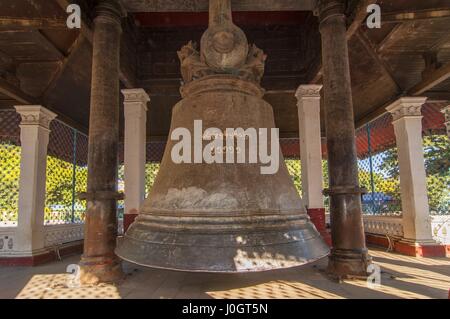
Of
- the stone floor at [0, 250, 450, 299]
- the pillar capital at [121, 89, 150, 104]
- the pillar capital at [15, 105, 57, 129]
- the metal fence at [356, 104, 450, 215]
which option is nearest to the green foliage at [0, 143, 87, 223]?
the pillar capital at [15, 105, 57, 129]

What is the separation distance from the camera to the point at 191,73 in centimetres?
208

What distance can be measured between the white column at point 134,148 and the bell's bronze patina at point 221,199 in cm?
360

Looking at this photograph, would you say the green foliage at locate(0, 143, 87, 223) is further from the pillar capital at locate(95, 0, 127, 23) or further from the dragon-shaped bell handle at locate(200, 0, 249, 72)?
the dragon-shaped bell handle at locate(200, 0, 249, 72)

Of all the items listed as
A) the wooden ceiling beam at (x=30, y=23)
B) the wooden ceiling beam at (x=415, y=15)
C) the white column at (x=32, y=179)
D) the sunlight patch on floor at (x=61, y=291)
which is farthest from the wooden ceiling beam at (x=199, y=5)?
the sunlight patch on floor at (x=61, y=291)

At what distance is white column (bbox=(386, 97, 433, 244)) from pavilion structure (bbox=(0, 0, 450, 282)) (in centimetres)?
2

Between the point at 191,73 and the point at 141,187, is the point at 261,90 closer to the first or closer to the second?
the point at 191,73

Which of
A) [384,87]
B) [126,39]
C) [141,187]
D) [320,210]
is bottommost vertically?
[320,210]

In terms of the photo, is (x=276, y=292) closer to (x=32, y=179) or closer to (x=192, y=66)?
(x=192, y=66)

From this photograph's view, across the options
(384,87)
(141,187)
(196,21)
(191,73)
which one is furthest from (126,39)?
(384,87)

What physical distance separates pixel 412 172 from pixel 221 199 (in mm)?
5261

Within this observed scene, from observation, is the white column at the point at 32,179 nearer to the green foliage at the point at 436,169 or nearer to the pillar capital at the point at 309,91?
the pillar capital at the point at 309,91

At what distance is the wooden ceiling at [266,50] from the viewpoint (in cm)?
475
